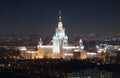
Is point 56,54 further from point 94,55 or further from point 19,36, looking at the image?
point 19,36

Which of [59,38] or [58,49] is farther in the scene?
[59,38]

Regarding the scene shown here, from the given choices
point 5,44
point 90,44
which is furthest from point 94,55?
point 5,44

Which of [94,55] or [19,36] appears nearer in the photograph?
[94,55]

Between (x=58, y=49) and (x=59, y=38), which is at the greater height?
(x=59, y=38)

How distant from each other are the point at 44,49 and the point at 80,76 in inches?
1237

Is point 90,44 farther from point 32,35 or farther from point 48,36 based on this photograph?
point 32,35

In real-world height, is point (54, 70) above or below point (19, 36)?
below

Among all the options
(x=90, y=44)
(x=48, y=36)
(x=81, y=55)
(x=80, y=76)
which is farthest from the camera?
(x=48, y=36)

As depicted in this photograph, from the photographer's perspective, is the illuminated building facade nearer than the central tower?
Yes

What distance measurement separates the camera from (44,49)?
201ft

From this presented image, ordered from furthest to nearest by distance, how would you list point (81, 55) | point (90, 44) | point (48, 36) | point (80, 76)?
point (48, 36)
point (90, 44)
point (81, 55)
point (80, 76)

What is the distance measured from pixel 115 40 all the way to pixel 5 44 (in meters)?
17.6

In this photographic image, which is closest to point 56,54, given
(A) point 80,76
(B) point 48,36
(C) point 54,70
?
(B) point 48,36

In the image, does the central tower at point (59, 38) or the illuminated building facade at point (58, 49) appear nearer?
the illuminated building facade at point (58, 49)
